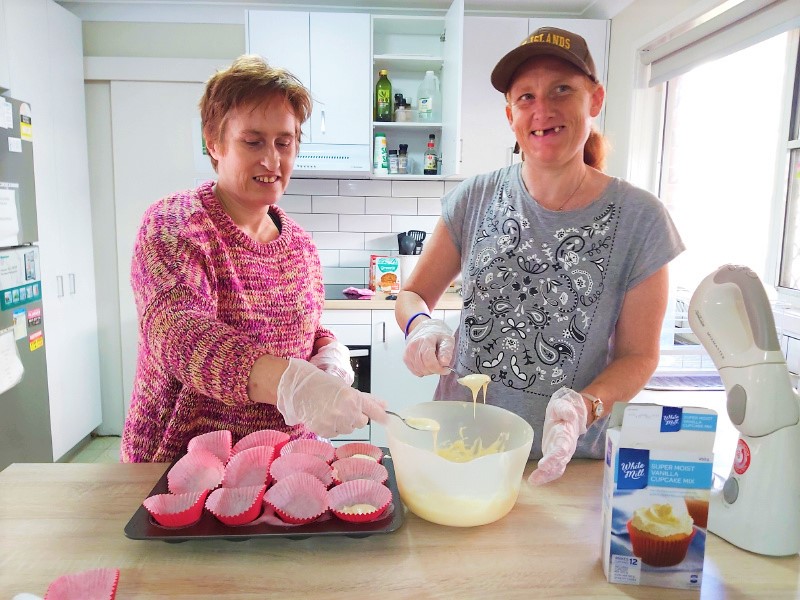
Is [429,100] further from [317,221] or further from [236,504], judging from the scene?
[236,504]

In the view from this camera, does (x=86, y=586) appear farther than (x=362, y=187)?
No

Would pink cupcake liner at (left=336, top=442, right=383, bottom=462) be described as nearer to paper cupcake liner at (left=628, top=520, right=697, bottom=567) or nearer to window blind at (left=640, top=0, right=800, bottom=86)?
paper cupcake liner at (left=628, top=520, right=697, bottom=567)

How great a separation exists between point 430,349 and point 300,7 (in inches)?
96.4

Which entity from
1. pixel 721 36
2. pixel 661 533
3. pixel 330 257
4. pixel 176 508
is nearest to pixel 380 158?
pixel 330 257

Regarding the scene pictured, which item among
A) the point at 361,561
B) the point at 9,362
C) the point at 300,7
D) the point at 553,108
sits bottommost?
the point at 9,362

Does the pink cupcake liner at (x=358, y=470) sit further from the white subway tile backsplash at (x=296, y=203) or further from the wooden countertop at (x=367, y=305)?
the white subway tile backsplash at (x=296, y=203)

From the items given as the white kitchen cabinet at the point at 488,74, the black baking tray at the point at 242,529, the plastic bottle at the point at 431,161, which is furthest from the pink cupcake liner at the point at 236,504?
the plastic bottle at the point at 431,161

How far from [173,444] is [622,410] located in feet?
2.63

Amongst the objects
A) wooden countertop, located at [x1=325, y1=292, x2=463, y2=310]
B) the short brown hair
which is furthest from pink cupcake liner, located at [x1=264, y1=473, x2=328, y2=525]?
wooden countertop, located at [x1=325, y1=292, x2=463, y2=310]

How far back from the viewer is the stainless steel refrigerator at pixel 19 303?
2.34 meters

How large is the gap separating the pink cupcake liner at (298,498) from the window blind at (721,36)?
1.83 meters

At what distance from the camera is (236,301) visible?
44.7 inches

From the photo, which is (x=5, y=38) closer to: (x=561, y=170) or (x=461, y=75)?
(x=461, y=75)

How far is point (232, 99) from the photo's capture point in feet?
3.80
